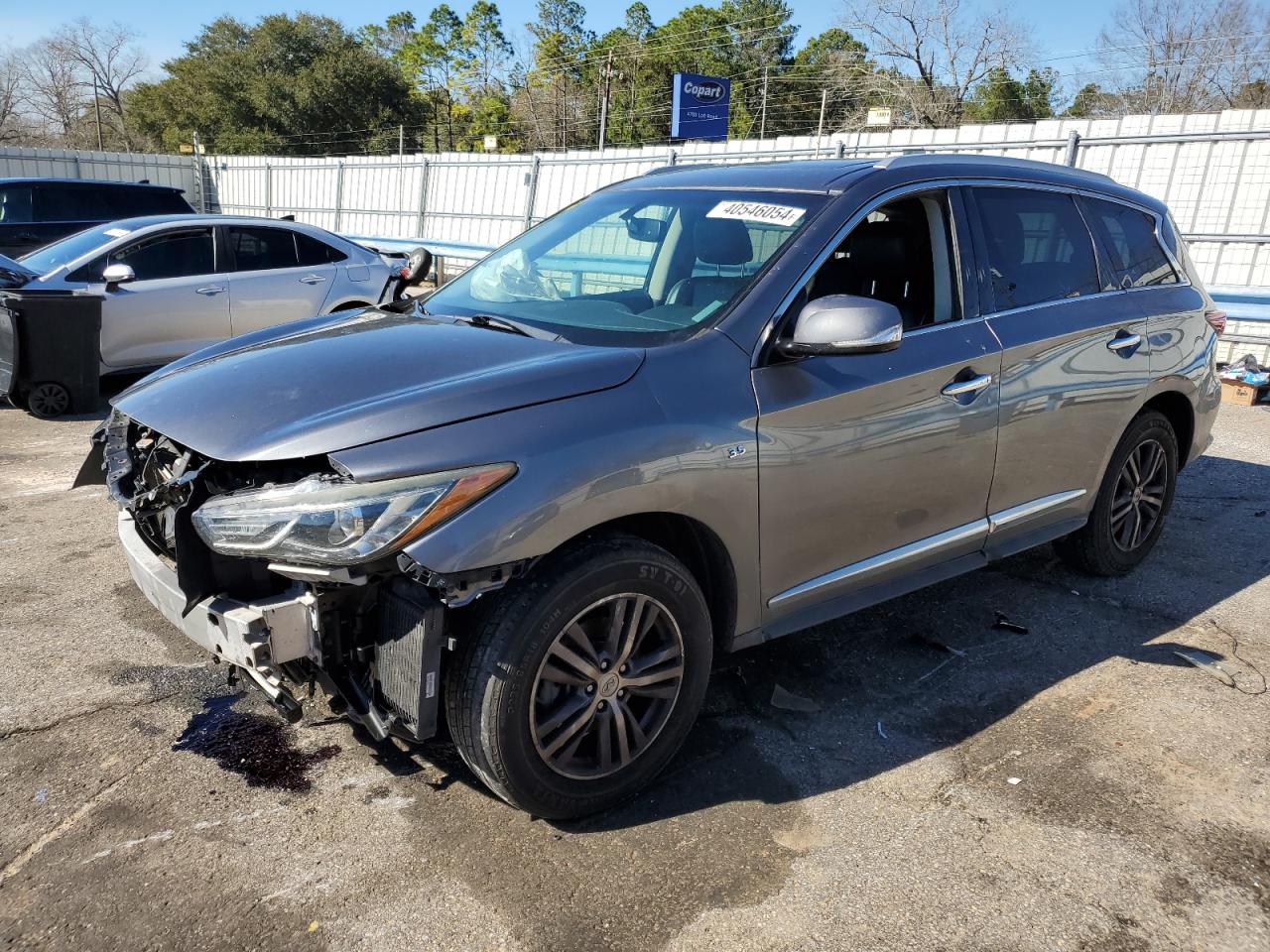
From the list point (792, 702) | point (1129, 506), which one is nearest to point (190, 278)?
point (792, 702)

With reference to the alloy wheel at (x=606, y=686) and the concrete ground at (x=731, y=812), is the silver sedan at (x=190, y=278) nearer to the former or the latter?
the concrete ground at (x=731, y=812)

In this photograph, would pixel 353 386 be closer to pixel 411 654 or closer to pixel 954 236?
pixel 411 654

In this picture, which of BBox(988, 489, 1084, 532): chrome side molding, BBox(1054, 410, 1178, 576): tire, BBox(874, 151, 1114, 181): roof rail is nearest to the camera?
BBox(874, 151, 1114, 181): roof rail

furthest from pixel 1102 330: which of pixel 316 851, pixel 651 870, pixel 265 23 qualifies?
pixel 265 23

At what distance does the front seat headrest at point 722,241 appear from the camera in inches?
132

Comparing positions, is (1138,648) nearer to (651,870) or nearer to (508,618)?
(651,870)

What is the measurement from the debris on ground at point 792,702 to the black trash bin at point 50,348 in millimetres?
6797

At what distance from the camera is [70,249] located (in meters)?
8.56

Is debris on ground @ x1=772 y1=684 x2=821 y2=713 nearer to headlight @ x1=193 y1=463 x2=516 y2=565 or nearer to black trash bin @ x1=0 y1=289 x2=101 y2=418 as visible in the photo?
headlight @ x1=193 y1=463 x2=516 y2=565

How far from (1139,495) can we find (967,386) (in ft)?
6.22

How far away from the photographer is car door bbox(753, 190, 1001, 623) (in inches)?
→ 121

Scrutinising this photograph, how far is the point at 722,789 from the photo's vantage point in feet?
10.0

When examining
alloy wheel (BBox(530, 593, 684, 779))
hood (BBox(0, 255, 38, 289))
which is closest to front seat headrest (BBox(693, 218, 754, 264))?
alloy wheel (BBox(530, 593, 684, 779))

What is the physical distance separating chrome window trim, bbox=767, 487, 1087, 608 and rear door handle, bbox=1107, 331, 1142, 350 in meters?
0.66
